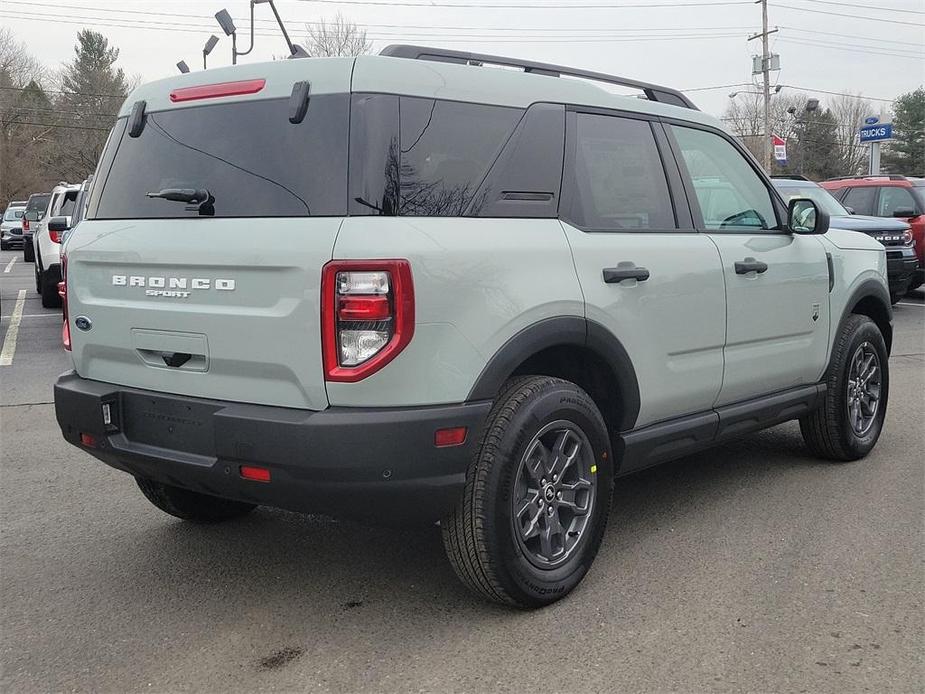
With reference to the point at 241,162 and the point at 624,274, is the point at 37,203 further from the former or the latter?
the point at 624,274

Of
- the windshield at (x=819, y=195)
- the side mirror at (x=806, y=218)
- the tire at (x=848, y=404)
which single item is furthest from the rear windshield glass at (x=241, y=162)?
the windshield at (x=819, y=195)

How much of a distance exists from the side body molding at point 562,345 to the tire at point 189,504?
153 centimetres

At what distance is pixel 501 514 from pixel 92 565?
186 centimetres

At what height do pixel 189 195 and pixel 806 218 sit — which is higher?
pixel 189 195

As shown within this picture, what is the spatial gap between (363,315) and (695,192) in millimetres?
2043

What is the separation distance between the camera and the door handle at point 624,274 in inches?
141

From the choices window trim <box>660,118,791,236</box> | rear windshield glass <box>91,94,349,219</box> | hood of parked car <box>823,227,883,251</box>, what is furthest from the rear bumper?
hood of parked car <box>823,227,883,251</box>

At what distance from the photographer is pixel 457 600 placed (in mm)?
3523

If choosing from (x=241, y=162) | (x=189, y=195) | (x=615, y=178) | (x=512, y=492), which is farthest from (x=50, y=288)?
(x=512, y=492)

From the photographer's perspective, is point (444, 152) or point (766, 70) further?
point (766, 70)

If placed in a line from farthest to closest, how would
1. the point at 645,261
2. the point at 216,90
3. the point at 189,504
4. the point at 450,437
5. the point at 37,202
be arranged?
the point at 37,202 → the point at 189,504 → the point at 645,261 → the point at 216,90 → the point at 450,437

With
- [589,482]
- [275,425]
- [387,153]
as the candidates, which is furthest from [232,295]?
[589,482]

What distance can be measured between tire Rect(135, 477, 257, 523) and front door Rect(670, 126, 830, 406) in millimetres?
2327

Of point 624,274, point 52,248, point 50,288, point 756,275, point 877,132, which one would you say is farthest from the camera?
point 877,132
